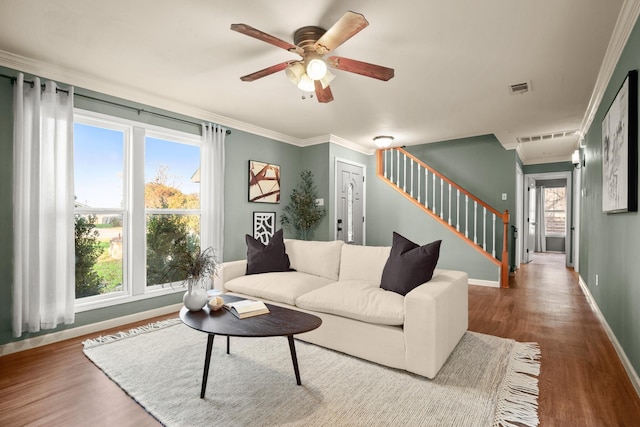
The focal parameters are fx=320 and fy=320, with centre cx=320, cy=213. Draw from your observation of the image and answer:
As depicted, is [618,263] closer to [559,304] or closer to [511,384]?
[511,384]

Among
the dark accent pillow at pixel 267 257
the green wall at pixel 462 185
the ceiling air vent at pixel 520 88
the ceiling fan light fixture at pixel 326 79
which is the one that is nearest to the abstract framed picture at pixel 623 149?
the ceiling air vent at pixel 520 88

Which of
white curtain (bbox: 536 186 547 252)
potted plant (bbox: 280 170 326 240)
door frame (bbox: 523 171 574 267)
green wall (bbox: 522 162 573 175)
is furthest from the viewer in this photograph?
white curtain (bbox: 536 186 547 252)

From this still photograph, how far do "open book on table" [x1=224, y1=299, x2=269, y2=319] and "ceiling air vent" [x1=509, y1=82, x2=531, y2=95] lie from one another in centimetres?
328

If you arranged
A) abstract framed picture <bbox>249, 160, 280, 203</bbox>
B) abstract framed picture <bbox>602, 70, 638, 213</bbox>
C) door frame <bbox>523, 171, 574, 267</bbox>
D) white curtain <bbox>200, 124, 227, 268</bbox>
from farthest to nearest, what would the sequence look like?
door frame <bbox>523, 171, 574, 267</bbox> → abstract framed picture <bbox>249, 160, 280, 203</bbox> → white curtain <bbox>200, 124, 227, 268</bbox> → abstract framed picture <bbox>602, 70, 638, 213</bbox>

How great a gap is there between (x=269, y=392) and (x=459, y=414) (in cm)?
112

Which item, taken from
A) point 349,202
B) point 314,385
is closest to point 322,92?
point 314,385

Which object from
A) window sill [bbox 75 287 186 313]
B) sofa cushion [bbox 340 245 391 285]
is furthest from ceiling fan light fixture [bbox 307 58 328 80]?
window sill [bbox 75 287 186 313]

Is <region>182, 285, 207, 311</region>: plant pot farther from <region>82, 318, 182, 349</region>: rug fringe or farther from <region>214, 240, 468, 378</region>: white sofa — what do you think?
<region>82, 318, 182, 349</region>: rug fringe

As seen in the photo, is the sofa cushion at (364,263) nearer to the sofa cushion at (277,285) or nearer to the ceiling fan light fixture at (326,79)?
the sofa cushion at (277,285)

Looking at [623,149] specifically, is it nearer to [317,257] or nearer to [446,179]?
[317,257]

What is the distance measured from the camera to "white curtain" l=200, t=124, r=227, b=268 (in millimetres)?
4125

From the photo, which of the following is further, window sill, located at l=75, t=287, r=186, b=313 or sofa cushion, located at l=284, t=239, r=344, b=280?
sofa cushion, located at l=284, t=239, r=344, b=280

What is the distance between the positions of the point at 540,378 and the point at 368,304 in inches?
49.4

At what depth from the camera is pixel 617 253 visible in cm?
258
